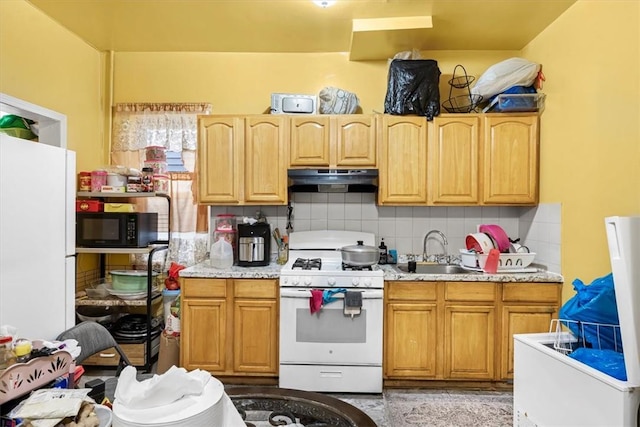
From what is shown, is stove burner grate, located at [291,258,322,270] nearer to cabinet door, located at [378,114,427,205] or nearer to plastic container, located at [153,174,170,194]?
cabinet door, located at [378,114,427,205]

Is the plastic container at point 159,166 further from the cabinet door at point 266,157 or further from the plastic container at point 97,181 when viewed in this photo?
the cabinet door at point 266,157

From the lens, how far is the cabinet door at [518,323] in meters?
2.69

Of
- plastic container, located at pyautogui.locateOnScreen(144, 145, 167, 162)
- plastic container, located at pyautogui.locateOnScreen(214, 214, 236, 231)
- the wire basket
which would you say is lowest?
plastic container, located at pyautogui.locateOnScreen(214, 214, 236, 231)

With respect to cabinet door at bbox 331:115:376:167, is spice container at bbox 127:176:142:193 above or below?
below

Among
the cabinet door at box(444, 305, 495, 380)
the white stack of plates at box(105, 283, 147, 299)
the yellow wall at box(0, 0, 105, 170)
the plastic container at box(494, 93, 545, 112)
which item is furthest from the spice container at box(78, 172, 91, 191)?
the plastic container at box(494, 93, 545, 112)

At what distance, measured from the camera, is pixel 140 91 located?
3443mm

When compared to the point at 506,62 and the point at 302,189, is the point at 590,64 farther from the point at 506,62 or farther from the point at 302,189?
the point at 302,189

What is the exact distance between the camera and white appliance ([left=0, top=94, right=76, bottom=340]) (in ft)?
4.63

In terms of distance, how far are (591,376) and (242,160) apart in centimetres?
257

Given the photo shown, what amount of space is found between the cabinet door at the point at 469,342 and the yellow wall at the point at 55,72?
333cm

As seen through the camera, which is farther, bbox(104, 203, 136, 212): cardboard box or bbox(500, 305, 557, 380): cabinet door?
bbox(104, 203, 136, 212): cardboard box

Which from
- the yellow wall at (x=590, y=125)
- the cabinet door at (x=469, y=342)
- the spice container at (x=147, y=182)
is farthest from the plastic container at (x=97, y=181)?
the yellow wall at (x=590, y=125)

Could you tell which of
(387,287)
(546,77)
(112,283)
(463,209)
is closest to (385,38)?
(546,77)

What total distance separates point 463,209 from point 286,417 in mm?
2557
